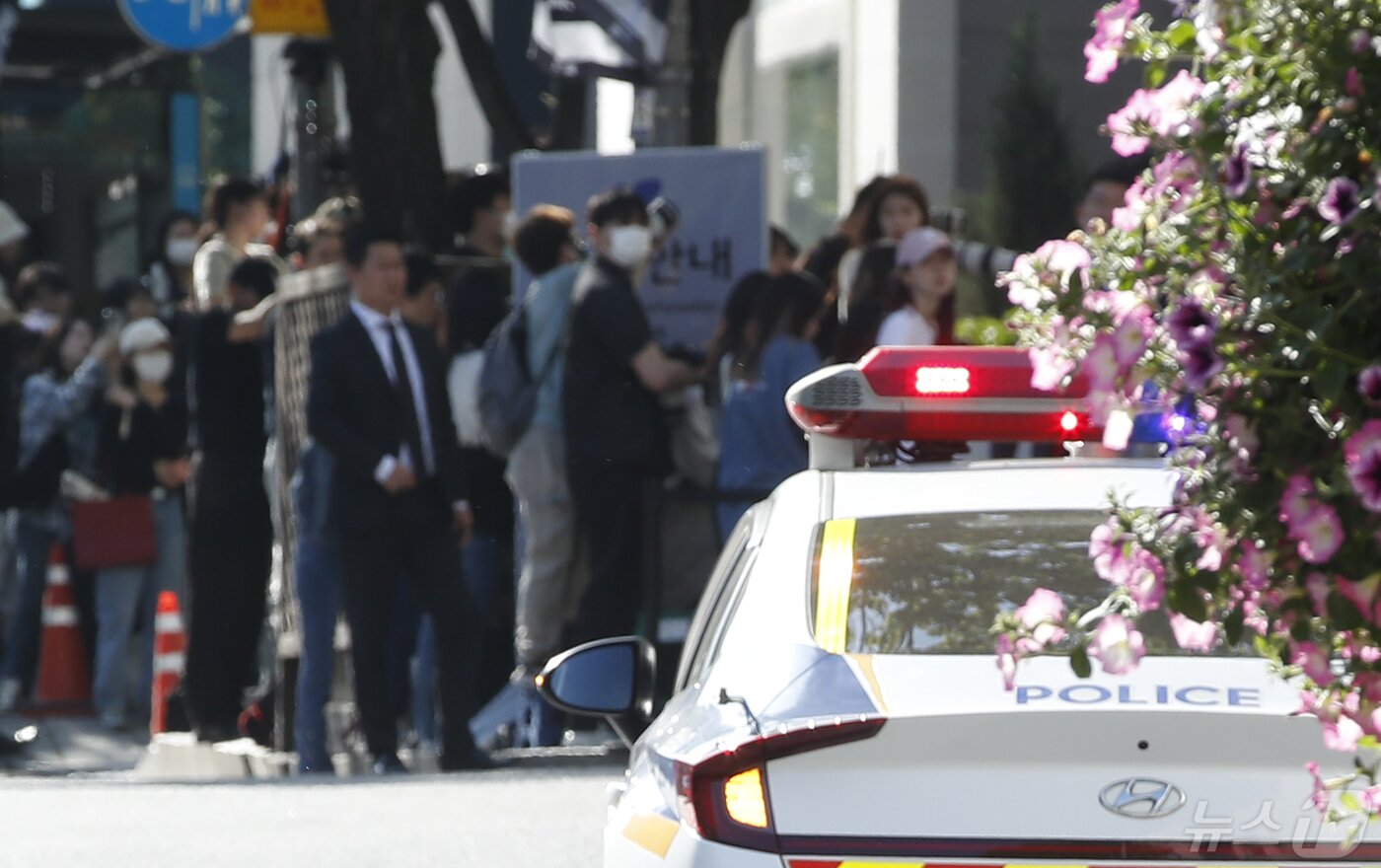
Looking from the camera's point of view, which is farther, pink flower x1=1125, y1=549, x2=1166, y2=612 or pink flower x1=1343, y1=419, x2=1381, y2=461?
pink flower x1=1125, y1=549, x2=1166, y2=612

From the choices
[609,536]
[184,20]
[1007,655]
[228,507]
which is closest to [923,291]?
[609,536]

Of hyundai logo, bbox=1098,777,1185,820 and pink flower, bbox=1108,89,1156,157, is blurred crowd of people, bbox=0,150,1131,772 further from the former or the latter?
pink flower, bbox=1108,89,1156,157

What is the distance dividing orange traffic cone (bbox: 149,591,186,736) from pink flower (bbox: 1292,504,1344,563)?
10.8 meters

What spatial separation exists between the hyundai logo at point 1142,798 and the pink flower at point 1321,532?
1.13m

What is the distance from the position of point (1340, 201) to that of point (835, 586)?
1940 mm

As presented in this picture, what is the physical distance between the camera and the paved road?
314 inches

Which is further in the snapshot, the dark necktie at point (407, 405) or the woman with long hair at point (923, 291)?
the dark necktie at point (407, 405)

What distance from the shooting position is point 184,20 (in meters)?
17.8

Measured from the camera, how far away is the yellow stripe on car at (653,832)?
13.4 feet

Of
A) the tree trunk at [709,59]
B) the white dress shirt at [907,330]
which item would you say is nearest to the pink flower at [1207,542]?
the white dress shirt at [907,330]

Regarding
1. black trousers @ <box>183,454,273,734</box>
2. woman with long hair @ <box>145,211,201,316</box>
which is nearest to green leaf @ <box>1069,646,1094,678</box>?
black trousers @ <box>183,454,273,734</box>

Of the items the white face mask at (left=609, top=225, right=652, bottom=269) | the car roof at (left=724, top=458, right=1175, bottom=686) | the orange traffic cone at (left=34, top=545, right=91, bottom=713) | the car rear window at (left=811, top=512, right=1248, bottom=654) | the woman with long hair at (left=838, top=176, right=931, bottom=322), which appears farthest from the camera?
the orange traffic cone at (left=34, top=545, right=91, bottom=713)

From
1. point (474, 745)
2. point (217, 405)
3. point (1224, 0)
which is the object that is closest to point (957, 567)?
point (1224, 0)

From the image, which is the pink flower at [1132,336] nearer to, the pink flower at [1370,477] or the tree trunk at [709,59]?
the pink flower at [1370,477]
